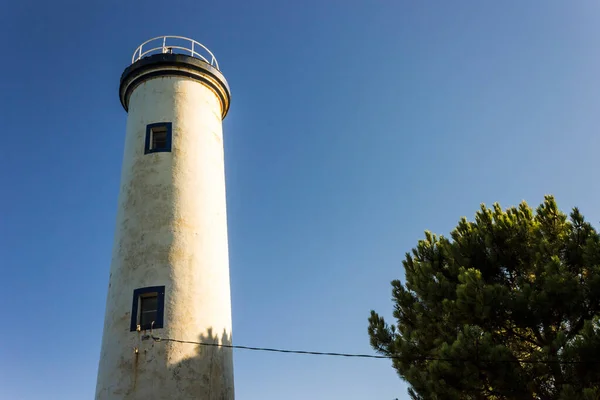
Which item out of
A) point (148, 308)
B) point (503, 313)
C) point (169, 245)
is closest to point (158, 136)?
point (169, 245)

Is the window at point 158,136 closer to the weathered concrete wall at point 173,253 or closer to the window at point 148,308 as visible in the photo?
the weathered concrete wall at point 173,253

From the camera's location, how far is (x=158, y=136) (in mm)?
15141

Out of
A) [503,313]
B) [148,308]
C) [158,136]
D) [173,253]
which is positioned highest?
[158,136]

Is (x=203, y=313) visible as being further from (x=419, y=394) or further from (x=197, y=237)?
(x=419, y=394)

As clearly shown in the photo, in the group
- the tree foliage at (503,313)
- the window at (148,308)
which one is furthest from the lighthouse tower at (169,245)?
the tree foliage at (503,313)

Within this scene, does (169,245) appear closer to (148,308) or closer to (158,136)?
(148,308)

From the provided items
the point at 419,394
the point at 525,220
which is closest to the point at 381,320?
the point at 419,394

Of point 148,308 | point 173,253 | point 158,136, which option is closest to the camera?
point 148,308

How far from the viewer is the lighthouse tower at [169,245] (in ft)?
38.7

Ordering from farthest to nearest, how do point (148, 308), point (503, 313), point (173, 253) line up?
point (173, 253)
point (148, 308)
point (503, 313)

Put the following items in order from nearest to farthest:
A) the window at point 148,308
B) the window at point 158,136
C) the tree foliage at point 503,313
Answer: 1. the tree foliage at point 503,313
2. the window at point 148,308
3. the window at point 158,136

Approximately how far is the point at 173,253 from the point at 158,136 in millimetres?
3856

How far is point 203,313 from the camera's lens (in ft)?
41.8

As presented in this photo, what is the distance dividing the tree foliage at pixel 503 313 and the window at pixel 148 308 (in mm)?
5202
